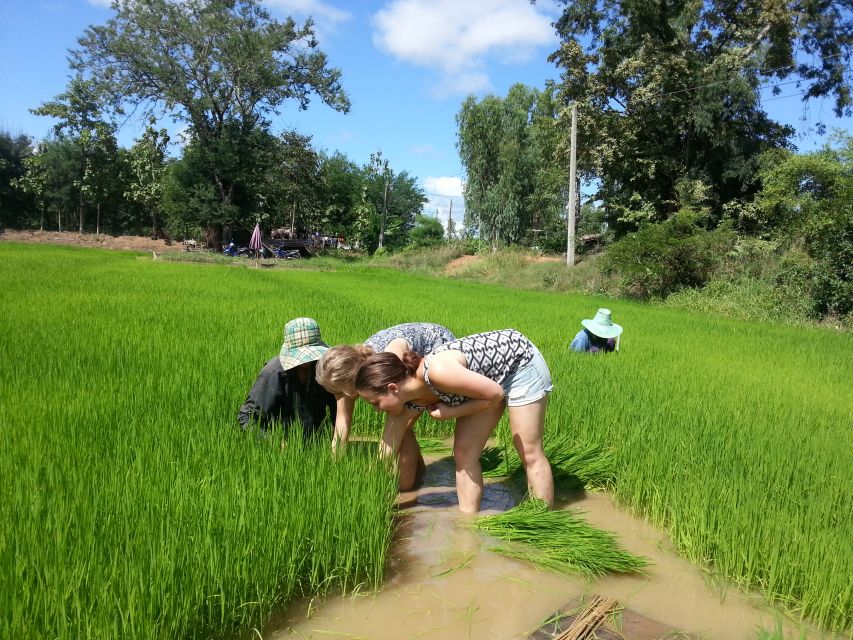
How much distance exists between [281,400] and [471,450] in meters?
0.99

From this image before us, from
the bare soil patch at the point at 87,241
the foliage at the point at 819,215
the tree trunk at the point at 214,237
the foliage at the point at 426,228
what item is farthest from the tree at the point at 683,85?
the foliage at the point at 426,228

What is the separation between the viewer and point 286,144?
2844 centimetres

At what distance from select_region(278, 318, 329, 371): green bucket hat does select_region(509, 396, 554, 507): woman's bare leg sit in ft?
3.10

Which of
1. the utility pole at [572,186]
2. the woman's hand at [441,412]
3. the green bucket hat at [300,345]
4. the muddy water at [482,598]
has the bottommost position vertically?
the muddy water at [482,598]

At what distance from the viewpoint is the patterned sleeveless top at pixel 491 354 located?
96.9 inches

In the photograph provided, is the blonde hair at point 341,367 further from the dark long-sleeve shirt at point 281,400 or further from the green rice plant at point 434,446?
the green rice plant at point 434,446

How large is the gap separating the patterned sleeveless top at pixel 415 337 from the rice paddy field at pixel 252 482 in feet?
1.76

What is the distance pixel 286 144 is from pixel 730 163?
1966 centimetres

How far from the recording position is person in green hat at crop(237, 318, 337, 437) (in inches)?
109

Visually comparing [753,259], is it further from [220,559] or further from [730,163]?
[220,559]

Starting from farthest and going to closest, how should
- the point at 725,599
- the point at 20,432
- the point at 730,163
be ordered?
the point at 730,163
the point at 20,432
the point at 725,599

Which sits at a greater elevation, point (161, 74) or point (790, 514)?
point (161, 74)

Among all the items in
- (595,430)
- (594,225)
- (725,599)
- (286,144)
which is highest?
(286,144)

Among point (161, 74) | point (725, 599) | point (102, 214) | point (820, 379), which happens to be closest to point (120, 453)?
point (725, 599)
